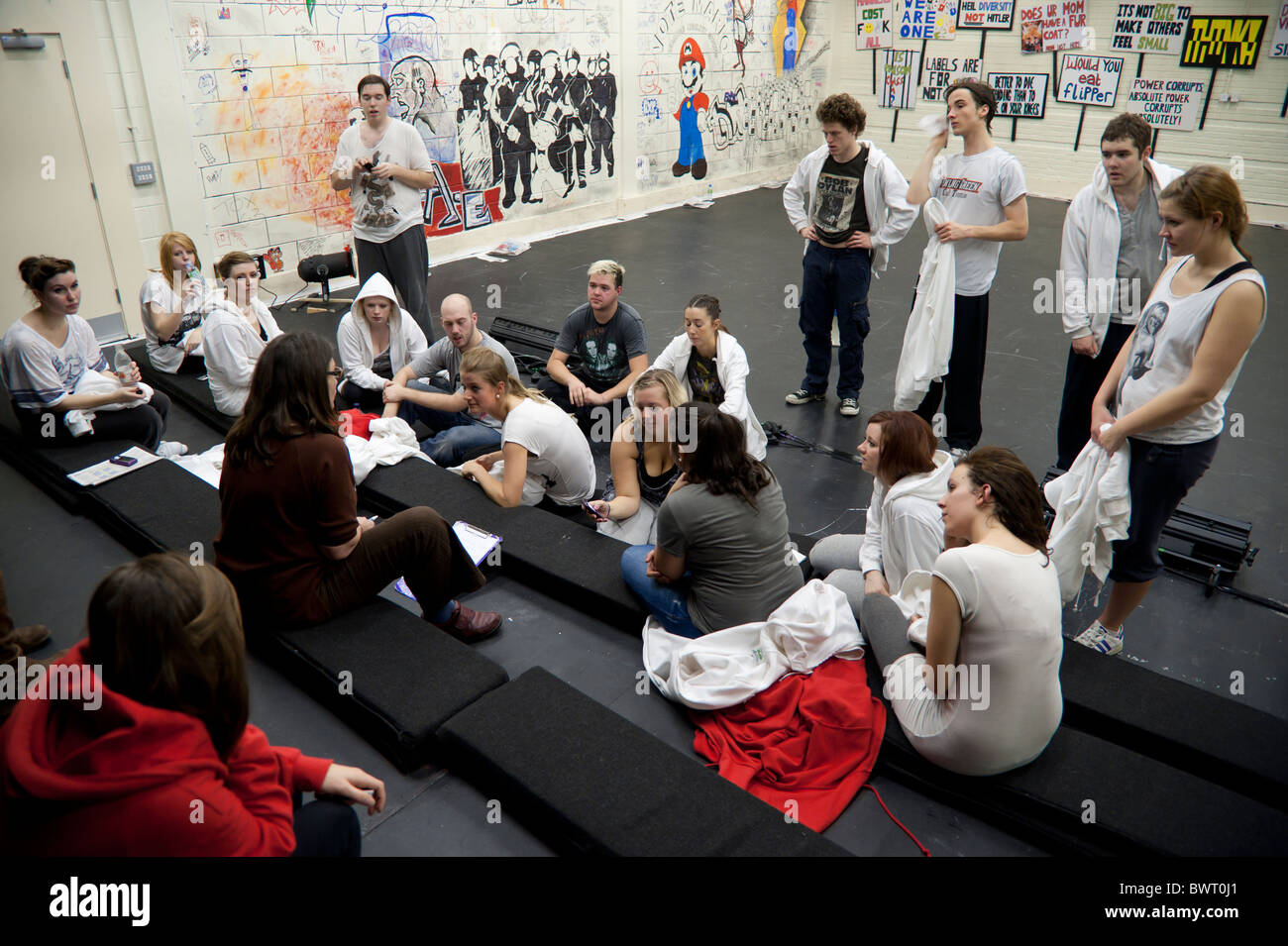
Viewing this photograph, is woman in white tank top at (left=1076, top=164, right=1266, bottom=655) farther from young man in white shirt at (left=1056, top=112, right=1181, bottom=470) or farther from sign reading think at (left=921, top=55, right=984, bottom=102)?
sign reading think at (left=921, top=55, right=984, bottom=102)

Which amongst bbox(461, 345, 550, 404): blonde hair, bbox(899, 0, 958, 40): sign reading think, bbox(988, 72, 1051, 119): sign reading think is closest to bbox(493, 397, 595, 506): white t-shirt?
bbox(461, 345, 550, 404): blonde hair

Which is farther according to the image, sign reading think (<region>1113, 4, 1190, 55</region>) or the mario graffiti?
the mario graffiti

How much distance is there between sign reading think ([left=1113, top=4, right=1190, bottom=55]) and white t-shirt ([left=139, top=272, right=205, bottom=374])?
10962mm

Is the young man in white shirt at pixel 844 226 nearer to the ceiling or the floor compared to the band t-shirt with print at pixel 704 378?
nearer to the ceiling

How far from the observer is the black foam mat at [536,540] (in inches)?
139

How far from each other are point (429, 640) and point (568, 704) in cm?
62

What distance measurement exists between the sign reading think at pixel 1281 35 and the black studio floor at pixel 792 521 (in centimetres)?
217

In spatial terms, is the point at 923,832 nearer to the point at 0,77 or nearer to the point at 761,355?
the point at 761,355

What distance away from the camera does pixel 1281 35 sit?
9.42 m

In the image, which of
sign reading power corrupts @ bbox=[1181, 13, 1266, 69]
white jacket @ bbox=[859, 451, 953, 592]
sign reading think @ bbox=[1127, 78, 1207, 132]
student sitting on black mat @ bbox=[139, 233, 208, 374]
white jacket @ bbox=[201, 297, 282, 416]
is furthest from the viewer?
sign reading think @ bbox=[1127, 78, 1207, 132]

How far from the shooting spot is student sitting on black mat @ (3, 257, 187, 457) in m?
4.30

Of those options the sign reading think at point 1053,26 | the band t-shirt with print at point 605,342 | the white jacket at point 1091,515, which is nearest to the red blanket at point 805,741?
the white jacket at point 1091,515

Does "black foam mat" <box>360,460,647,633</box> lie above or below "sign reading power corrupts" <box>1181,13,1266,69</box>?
below

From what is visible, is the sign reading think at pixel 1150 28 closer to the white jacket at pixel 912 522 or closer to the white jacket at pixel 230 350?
the white jacket at pixel 912 522
